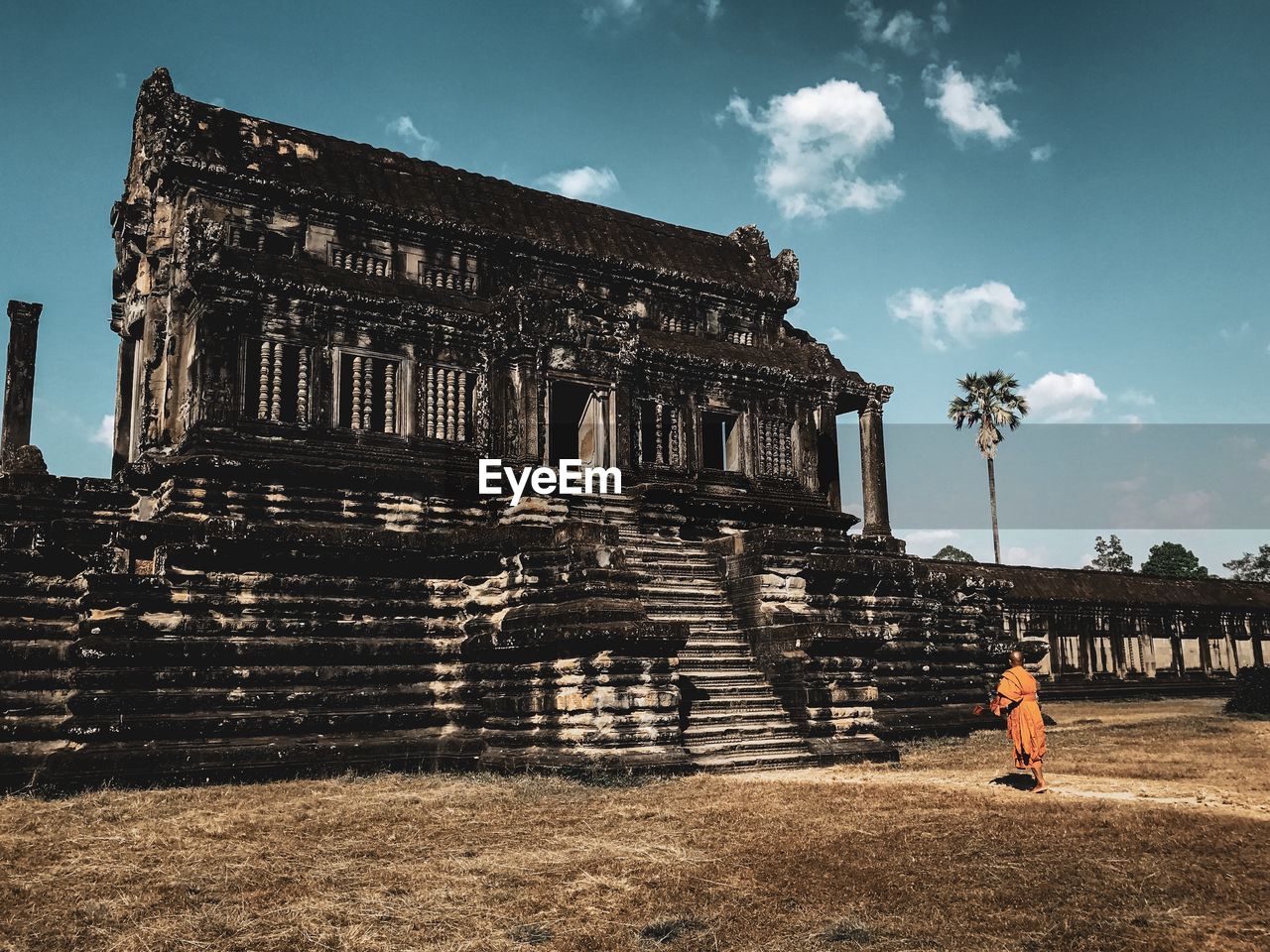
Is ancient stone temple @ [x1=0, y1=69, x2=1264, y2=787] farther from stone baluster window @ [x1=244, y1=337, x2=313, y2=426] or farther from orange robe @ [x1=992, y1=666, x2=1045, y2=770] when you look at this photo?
orange robe @ [x1=992, y1=666, x2=1045, y2=770]

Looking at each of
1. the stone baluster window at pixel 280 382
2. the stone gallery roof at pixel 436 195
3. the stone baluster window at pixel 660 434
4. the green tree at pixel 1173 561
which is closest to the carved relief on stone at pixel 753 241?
the stone gallery roof at pixel 436 195

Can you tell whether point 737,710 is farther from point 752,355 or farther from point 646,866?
point 752,355

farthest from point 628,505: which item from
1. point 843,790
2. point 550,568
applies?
point 843,790

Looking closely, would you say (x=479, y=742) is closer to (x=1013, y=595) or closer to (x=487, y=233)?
(x=487, y=233)

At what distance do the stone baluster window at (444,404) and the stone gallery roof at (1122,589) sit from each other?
14619 mm

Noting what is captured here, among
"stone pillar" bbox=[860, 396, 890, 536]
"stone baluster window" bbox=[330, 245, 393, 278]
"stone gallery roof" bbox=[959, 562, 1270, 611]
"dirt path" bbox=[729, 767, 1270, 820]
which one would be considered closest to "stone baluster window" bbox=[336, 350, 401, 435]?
"stone baluster window" bbox=[330, 245, 393, 278]

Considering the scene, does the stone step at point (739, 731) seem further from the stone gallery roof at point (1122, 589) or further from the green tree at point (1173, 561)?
the green tree at point (1173, 561)

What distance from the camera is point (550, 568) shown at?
1325 cm

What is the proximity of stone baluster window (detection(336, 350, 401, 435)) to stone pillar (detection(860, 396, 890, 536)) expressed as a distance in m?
9.41

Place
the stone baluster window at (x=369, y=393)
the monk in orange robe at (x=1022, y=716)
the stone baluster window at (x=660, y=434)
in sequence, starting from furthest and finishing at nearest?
the stone baluster window at (x=660, y=434)
the stone baluster window at (x=369, y=393)
the monk in orange robe at (x=1022, y=716)

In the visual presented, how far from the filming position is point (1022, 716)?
1112 centimetres

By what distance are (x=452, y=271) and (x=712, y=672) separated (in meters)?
9.30

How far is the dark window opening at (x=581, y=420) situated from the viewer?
17906 mm

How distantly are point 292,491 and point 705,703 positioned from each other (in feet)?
21.7
